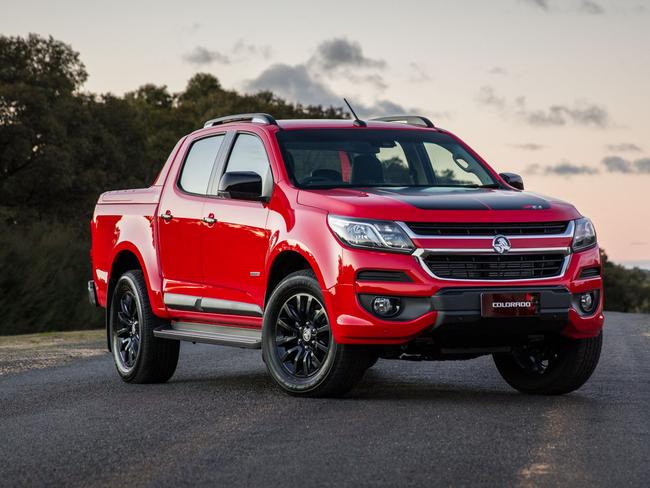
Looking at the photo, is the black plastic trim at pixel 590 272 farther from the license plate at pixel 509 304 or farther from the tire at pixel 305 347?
the tire at pixel 305 347

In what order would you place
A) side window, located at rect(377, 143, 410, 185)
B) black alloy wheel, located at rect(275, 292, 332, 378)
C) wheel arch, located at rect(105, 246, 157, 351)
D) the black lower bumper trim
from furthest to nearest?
wheel arch, located at rect(105, 246, 157, 351) → side window, located at rect(377, 143, 410, 185) → black alloy wheel, located at rect(275, 292, 332, 378) → the black lower bumper trim

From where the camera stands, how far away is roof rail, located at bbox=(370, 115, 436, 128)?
38.0 ft

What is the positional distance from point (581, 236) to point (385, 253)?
1.58m

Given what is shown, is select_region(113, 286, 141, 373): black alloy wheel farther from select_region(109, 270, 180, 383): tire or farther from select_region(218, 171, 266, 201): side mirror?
select_region(218, 171, 266, 201): side mirror

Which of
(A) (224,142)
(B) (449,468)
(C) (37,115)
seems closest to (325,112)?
(C) (37,115)

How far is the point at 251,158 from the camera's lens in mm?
10727

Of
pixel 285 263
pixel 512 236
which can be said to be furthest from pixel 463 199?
pixel 285 263

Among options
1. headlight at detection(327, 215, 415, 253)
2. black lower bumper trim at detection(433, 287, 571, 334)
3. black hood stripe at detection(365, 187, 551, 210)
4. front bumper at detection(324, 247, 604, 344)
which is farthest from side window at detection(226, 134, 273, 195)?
black lower bumper trim at detection(433, 287, 571, 334)

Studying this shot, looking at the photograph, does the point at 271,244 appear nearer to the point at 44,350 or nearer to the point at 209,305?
the point at 209,305

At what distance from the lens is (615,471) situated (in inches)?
259

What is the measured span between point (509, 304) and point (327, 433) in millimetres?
1837

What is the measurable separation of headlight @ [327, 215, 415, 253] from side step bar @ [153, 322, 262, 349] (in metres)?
1.31

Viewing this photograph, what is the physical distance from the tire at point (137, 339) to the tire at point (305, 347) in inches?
80.1

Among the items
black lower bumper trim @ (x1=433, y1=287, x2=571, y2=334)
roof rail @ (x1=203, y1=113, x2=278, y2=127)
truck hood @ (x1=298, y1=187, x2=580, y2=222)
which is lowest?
black lower bumper trim @ (x1=433, y1=287, x2=571, y2=334)
